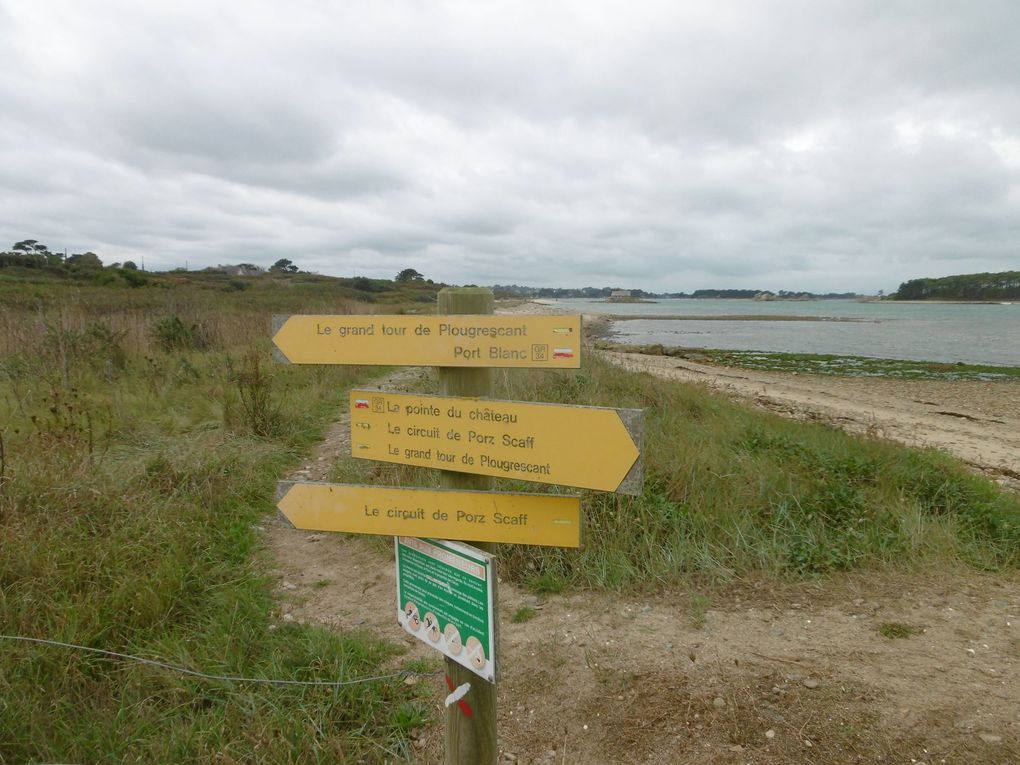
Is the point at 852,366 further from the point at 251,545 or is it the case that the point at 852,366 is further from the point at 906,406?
the point at 251,545

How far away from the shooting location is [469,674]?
5.97 feet

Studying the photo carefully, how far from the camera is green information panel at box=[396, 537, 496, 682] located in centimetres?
169

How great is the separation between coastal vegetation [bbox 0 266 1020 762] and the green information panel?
0.71m

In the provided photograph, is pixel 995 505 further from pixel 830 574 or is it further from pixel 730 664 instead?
pixel 730 664

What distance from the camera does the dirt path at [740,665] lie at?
89.7 inches

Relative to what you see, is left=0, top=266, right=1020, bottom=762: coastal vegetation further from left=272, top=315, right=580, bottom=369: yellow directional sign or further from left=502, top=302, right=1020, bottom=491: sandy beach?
left=502, top=302, right=1020, bottom=491: sandy beach

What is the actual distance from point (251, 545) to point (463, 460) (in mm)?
2903

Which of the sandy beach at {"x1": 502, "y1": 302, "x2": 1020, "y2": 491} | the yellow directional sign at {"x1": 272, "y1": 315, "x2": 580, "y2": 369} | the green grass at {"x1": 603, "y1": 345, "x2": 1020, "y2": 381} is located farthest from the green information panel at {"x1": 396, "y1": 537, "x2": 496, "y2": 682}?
the green grass at {"x1": 603, "y1": 345, "x2": 1020, "y2": 381}

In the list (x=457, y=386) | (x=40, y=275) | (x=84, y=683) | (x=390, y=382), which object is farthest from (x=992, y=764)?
(x=40, y=275)

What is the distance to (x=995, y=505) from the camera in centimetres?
456

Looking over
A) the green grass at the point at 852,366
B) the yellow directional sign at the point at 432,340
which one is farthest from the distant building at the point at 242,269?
the yellow directional sign at the point at 432,340

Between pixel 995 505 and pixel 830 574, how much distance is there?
2.07 metres

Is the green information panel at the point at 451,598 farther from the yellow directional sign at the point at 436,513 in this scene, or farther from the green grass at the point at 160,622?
the green grass at the point at 160,622

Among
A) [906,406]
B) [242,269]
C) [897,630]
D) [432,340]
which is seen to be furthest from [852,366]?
[242,269]
